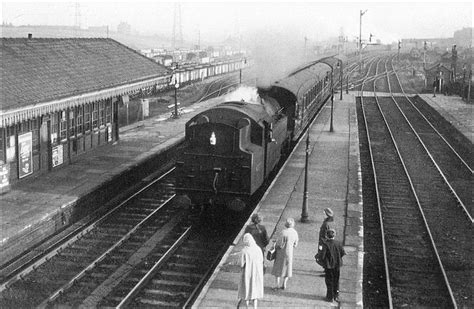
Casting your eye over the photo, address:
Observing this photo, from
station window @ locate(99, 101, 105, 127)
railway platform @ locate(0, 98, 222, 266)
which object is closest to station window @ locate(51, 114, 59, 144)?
railway platform @ locate(0, 98, 222, 266)

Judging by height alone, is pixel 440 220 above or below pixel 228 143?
below

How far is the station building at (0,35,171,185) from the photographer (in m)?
14.9

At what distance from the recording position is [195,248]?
43.0 feet

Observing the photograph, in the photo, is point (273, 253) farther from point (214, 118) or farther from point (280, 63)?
point (280, 63)

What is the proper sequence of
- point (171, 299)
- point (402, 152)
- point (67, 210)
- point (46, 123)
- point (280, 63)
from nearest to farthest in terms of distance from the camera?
1. point (171, 299)
2. point (67, 210)
3. point (46, 123)
4. point (402, 152)
5. point (280, 63)

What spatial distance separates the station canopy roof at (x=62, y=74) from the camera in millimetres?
14508

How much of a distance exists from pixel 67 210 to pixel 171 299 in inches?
220

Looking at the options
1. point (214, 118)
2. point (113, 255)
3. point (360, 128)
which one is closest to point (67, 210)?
point (113, 255)

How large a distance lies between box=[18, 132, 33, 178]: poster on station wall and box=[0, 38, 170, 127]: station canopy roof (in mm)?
1248

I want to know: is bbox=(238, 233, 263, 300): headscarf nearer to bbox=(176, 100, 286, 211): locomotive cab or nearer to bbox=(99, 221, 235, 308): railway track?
bbox=(99, 221, 235, 308): railway track

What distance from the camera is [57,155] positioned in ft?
59.5

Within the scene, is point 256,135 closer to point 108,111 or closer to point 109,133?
point 108,111

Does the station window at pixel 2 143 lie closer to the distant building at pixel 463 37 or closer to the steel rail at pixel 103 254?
the steel rail at pixel 103 254

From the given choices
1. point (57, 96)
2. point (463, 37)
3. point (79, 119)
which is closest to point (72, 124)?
point (79, 119)
